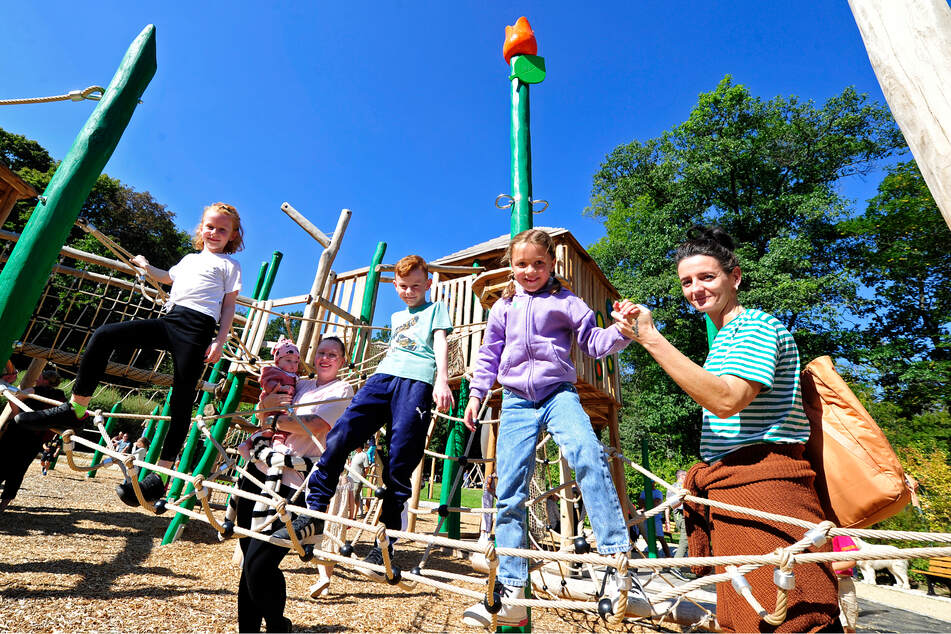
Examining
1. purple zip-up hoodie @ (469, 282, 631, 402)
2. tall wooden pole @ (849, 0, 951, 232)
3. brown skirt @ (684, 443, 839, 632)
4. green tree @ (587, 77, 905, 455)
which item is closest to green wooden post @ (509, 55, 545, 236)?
purple zip-up hoodie @ (469, 282, 631, 402)

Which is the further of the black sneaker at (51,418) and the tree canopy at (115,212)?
the tree canopy at (115,212)

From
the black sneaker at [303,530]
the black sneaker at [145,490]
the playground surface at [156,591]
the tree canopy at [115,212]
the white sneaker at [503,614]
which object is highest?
the tree canopy at [115,212]

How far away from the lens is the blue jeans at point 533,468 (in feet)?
5.91

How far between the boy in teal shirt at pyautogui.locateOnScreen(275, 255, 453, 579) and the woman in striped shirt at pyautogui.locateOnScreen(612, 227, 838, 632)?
4.08 feet

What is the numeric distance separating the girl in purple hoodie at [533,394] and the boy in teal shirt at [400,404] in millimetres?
369

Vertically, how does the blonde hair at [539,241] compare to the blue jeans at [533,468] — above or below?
above

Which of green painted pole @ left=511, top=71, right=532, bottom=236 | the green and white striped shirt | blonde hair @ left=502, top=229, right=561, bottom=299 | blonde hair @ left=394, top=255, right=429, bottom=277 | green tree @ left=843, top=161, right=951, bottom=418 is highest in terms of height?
green tree @ left=843, top=161, right=951, bottom=418

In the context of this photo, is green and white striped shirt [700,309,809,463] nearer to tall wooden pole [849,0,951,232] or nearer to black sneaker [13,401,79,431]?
tall wooden pole [849,0,951,232]

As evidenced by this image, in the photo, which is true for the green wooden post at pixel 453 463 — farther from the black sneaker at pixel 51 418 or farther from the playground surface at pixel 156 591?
the black sneaker at pixel 51 418

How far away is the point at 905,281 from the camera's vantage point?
1473cm

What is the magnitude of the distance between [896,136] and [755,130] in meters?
4.06

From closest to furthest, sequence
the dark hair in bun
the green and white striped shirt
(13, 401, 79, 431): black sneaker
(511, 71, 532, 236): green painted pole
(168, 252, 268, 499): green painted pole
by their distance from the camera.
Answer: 1. the green and white striped shirt
2. the dark hair in bun
3. (13, 401, 79, 431): black sneaker
4. (511, 71, 532, 236): green painted pole
5. (168, 252, 268, 499): green painted pole

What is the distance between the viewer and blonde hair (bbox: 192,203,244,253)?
305cm

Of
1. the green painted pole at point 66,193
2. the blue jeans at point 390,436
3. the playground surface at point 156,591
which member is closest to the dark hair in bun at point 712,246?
the blue jeans at point 390,436
